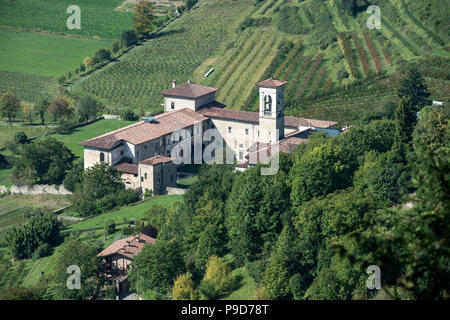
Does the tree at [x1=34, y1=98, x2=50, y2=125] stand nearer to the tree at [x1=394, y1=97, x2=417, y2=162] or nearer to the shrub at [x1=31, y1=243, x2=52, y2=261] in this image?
the shrub at [x1=31, y1=243, x2=52, y2=261]

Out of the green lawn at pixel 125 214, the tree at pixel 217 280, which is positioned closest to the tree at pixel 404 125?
the tree at pixel 217 280

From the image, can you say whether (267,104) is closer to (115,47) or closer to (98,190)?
(98,190)

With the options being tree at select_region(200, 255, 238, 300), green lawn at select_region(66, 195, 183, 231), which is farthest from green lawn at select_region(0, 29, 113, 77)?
tree at select_region(200, 255, 238, 300)

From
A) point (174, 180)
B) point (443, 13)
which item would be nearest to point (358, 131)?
point (174, 180)

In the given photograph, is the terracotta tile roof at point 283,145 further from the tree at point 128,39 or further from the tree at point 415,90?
the tree at point 128,39

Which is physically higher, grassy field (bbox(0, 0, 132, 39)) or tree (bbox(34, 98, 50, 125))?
grassy field (bbox(0, 0, 132, 39))
